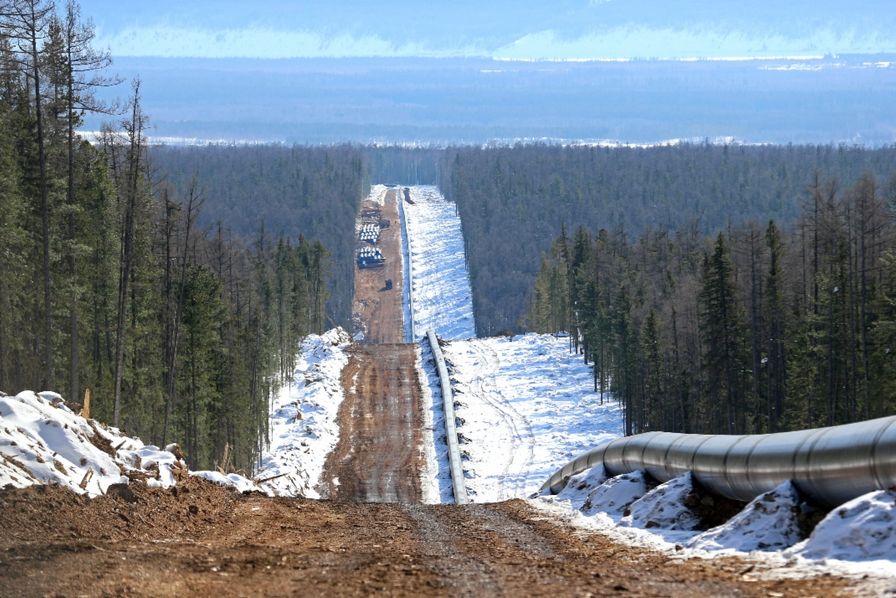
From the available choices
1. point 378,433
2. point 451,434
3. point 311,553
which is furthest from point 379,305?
point 311,553

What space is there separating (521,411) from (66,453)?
5236 cm

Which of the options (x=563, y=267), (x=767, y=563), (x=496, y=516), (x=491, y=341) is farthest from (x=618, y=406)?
(x=767, y=563)

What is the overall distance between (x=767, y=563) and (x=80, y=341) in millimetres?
35896

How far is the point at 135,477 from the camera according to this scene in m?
18.1

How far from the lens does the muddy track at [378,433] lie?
4725 centimetres

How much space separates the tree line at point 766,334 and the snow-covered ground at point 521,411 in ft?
8.51

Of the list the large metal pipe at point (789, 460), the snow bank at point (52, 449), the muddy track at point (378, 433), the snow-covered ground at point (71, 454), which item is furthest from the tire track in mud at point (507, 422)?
the snow bank at point (52, 449)

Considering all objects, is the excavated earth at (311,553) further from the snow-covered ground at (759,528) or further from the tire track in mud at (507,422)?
the tire track in mud at (507,422)

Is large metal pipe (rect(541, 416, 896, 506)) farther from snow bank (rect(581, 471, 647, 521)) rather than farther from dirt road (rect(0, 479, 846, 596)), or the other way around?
dirt road (rect(0, 479, 846, 596))

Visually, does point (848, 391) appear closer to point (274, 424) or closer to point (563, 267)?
point (274, 424)

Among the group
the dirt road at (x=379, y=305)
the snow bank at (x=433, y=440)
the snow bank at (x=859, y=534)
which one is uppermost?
the snow bank at (x=859, y=534)

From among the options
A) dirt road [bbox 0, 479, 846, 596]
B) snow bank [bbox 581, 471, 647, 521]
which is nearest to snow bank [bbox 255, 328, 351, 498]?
snow bank [bbox 581, 471, 647, 521]

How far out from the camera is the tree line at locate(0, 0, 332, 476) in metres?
34.8

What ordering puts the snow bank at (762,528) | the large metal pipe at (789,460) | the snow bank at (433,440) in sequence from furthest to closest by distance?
the snow bank at (433,440), the snow bank at (762,528), the large metal pipe at (789,460)
